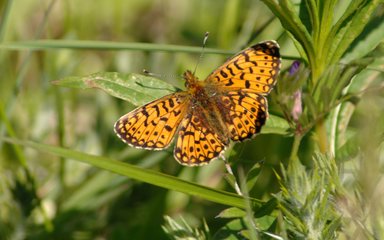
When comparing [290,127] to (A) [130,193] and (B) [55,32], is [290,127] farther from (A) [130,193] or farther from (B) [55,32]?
(B) [55,32]

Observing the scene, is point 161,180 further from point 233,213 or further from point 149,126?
point 149,126

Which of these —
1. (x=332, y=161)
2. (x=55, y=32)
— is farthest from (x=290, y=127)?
(x=55, y=32)

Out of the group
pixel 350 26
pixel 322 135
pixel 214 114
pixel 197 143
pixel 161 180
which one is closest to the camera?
pixel 161 180

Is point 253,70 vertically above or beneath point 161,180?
above

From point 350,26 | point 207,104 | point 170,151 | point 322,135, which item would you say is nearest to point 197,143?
point 170,151

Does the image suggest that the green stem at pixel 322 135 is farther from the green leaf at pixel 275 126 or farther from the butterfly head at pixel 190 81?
the butterfly head at pixel 190 81

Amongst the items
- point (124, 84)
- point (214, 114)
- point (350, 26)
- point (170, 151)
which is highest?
point (350, 26)

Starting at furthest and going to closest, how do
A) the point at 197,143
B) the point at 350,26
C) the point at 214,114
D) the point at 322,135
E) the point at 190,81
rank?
the point at 190,81 → the point at 214,114 → the point at 197,143 → the point at 322,135 → the point at 350,26

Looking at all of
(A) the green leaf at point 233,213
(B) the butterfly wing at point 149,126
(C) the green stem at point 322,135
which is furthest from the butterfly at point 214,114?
(A) the green leaf at point 233,213
